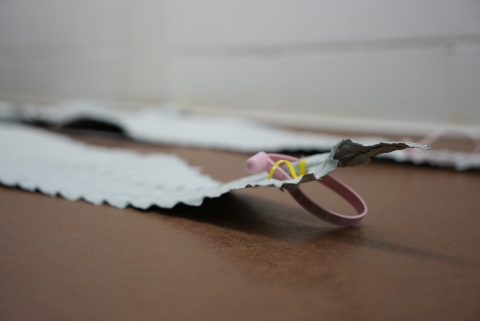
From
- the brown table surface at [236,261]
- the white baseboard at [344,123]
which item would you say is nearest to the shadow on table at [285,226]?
the brown table surface at [236,261]

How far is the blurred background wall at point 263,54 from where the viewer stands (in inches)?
62.9

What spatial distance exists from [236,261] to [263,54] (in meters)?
1.83

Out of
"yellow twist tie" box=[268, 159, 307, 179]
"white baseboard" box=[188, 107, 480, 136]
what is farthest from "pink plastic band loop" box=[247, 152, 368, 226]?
"white baseboard" box=[188, 107, 480, 136]

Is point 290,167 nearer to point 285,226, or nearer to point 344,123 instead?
point 285,226

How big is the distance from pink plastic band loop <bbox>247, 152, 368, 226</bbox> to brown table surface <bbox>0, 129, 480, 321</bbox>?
14 mm

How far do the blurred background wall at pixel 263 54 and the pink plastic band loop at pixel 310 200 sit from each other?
1.15 meters

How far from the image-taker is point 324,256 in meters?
0.47

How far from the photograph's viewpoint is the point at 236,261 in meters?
0.45

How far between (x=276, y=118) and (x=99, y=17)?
146 cm

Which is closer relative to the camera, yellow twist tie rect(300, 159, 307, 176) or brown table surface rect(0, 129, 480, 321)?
brown table surface rect(0, 129, 480, 321)

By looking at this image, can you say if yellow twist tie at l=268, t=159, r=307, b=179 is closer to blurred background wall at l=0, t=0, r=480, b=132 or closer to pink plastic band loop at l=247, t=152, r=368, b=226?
pink plastic band loop at l=247, t=152, r=368, b=226

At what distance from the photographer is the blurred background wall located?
1599 millimetres

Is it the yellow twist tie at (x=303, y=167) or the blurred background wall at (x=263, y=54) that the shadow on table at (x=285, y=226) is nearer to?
the yellow twist tie at (x=303, y=167)

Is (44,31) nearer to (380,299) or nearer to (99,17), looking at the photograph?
(99,17)
